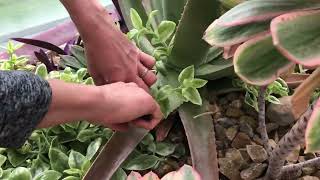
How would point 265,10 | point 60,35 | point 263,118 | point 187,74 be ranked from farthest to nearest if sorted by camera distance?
point 60,35 < point 187,74 < point 263,118 < point 265,10

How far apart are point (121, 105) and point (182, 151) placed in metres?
0.18

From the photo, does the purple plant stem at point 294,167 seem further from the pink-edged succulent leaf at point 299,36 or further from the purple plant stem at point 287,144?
the pink-edged succulent leaf at point 299,36

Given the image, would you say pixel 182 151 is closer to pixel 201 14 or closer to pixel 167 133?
pixel 167 133

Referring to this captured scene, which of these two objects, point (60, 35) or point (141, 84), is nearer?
point (141, 84)

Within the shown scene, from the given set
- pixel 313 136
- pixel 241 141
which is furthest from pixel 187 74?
pixel 313 136

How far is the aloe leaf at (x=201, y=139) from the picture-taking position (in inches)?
32.9

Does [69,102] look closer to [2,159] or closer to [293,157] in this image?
[2,159]

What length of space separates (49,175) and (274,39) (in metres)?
0.51

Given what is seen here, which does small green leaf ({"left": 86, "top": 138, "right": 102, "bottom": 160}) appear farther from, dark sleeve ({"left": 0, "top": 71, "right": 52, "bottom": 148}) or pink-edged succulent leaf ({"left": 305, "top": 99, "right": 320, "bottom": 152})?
pink-edged succulent leaf ({"left": 305, "top": 99, "right": 320, "bottom": 152})

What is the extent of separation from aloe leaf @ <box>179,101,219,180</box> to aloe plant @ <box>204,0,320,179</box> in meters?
0.21

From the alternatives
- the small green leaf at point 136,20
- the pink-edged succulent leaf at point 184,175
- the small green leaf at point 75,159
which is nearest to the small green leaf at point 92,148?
the small green leaf at point 75,159

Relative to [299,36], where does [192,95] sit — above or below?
below

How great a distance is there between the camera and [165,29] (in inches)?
38.3

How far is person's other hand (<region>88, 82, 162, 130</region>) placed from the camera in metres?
0.78
